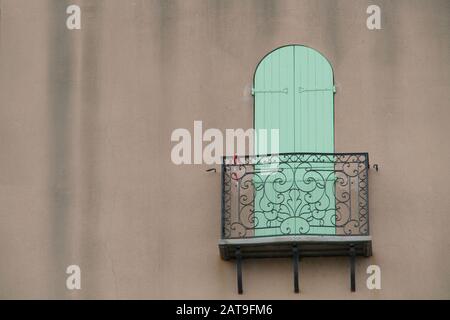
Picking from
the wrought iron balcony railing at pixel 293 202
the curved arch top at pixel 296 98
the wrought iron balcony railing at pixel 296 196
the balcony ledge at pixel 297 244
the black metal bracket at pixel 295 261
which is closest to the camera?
the balcony ledge at pixel 297 244

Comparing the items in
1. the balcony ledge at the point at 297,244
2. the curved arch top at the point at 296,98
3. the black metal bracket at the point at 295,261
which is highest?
the curved arch top at the point at 296,98

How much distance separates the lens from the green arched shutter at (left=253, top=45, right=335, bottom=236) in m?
26.6

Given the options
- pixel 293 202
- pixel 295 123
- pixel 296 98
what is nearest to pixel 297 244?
pixel 293 202

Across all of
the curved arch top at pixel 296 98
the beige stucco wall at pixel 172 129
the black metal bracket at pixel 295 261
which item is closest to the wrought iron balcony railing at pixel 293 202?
the black metal bracket at pixel 295 261

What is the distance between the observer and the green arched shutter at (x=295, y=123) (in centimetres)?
2659

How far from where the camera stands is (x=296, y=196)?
2664cm

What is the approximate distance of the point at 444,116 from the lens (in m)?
27.0

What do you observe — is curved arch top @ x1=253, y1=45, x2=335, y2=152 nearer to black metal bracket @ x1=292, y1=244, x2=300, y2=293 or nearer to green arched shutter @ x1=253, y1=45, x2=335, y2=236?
green arched shutter @ x1=253, y1=45, x2=335, y2=236

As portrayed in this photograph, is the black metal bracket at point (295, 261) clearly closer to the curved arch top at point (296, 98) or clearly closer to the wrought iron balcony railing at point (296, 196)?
the wrought iron balcony railing at point (296, 196)

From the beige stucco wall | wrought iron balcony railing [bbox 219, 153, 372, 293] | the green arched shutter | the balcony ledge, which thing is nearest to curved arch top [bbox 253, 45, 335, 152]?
the green arched shutter

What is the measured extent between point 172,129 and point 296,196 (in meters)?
1.95

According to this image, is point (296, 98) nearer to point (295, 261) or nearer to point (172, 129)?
point (172, 129)

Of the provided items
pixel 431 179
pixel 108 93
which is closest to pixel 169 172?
pixel 108 93

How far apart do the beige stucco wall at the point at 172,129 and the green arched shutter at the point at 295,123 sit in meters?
0.16
